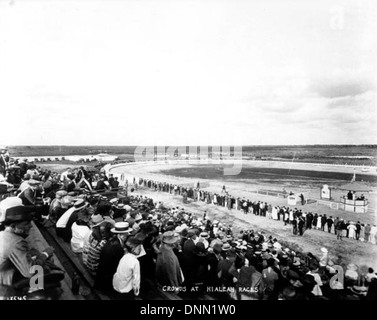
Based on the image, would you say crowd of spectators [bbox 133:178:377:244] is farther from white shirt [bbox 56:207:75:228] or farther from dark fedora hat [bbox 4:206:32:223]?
dark fedora hat [bbox 4:206:32:223]

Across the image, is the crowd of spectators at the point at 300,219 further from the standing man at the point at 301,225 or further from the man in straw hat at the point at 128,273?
the man in straw hat at the point at 128,273

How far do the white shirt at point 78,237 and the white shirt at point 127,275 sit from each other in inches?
49.2

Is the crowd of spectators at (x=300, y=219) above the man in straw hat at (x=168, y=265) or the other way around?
the other way around

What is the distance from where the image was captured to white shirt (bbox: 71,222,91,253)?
4.95 metres

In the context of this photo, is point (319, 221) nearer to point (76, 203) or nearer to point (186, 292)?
point (186, 292)

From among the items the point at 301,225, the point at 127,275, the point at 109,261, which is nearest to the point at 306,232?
the point at 301,225

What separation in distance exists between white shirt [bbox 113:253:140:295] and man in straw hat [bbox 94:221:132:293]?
80 mm

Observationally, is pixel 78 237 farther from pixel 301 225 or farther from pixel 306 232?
pixel 306 232

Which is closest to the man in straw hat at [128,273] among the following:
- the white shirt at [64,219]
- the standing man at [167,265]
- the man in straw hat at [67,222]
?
the standing man at [167,265]

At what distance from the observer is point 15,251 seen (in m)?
3.65

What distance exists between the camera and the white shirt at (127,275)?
3.93 m

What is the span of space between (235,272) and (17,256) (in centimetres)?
360

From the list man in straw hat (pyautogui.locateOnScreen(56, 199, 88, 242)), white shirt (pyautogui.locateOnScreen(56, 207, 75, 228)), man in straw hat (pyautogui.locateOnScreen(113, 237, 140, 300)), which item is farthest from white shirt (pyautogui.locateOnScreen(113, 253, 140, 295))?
white shirt (pyautogui.locateOnScreen(56, 207, 75, 228))

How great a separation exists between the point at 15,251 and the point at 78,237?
1.37m
